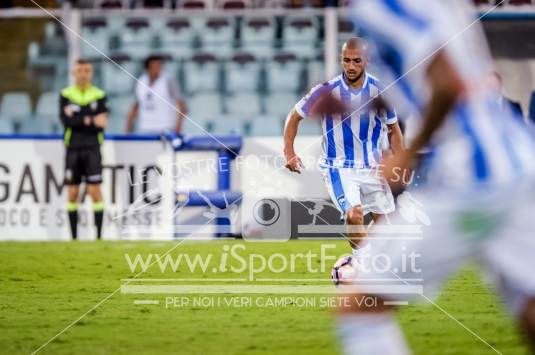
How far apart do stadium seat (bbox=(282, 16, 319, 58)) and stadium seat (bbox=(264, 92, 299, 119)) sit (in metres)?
0.87

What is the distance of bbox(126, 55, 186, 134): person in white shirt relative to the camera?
1453 centimetres

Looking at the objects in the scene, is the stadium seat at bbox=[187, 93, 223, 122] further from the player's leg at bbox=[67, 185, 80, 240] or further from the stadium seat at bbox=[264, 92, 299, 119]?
the player's leg at bbox=[67, 185, 80, 240]

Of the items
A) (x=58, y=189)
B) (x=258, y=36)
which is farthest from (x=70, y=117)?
(x=258, y=36)

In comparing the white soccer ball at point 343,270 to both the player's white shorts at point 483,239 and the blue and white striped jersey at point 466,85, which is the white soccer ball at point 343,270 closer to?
the player's white shorts at point 483,239

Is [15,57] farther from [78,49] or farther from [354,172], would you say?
[354,172]

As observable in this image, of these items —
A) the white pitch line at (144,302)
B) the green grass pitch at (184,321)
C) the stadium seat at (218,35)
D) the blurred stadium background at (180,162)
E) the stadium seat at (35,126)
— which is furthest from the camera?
the stadium seat at (218,35)

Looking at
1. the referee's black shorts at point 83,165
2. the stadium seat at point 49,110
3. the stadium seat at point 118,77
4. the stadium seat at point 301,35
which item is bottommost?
the referee's black shorts at point 83,165

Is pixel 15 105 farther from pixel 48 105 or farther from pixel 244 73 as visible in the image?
pixel 244 73

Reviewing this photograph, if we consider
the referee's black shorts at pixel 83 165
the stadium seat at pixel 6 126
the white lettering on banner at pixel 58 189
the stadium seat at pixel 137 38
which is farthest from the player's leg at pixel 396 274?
the stadium seat at pixel 137 38

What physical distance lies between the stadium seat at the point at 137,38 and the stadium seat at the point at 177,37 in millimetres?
210

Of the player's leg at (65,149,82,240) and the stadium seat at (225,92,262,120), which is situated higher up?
the stadium seat at (225,92,262,120)

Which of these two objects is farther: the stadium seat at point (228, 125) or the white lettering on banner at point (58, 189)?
the stadium seat at point (228, 125)

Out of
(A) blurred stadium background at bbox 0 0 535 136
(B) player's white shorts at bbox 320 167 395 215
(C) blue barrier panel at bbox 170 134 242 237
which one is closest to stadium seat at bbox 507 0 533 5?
(A) blurred stadium background at bbox 0 0 535 136

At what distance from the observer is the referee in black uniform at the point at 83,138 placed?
13.4m
